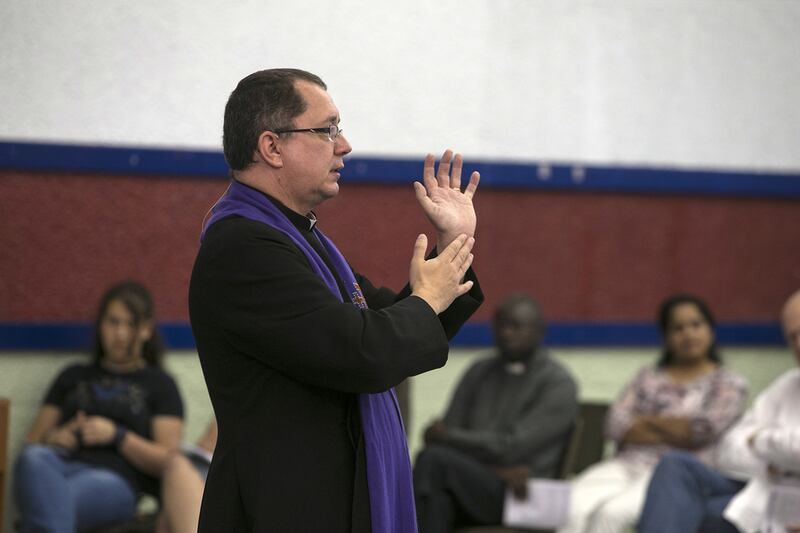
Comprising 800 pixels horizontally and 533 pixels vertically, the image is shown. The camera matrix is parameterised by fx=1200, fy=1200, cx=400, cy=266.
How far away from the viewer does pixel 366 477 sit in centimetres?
234

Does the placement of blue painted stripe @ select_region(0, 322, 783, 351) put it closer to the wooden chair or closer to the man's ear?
the wooden chair

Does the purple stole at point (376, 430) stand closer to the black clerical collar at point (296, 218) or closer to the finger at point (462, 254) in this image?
the black clerical collar at point (296, 218)

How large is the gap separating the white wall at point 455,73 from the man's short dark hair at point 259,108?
5.64 feet

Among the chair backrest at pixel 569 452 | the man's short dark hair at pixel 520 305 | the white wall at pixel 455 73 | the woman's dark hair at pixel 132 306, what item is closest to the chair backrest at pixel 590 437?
the chair backrest at pixel 569 452

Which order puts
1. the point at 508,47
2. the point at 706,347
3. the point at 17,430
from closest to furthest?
1. the point at 17,430
2. the point at 706,347
3. the point at 508,47

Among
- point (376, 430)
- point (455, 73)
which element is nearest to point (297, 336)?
point (376, 430)

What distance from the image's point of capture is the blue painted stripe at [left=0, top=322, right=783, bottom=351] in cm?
507

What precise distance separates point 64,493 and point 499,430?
190 centimetres

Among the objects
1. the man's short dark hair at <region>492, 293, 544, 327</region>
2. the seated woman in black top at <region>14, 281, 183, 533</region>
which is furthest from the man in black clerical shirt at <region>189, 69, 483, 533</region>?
the man's short dark hair at <region>492, 293, 544, 327</region>

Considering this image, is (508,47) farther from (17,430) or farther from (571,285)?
(17,430)

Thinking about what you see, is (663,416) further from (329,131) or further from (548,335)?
(329,131)

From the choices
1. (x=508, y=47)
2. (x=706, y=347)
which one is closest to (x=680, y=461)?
(x=706, y=347)

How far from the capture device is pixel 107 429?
4.84 meters

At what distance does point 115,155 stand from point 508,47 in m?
2.00
